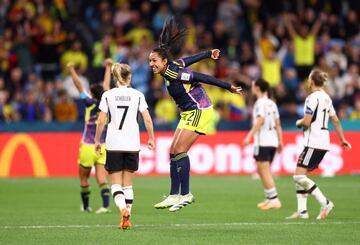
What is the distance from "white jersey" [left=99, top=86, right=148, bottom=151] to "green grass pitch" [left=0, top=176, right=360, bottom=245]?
4.03 feet

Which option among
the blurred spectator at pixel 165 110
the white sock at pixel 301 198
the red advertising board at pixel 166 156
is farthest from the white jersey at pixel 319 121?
the blurred spectator at pixel 165 110

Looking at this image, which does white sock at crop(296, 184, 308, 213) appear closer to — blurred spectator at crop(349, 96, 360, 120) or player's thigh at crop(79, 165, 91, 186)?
player's thigh at crop(79, 165, 91, 186)

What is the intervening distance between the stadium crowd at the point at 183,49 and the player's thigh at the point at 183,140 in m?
13.5

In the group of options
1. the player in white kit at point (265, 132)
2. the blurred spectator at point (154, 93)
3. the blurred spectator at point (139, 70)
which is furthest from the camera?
the blurred spectator at point (139, 70)

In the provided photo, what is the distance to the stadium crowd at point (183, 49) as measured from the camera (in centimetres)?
2831

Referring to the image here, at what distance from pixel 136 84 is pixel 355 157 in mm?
7257

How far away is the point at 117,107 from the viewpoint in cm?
1333

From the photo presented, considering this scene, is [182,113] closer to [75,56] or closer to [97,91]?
[97,91]

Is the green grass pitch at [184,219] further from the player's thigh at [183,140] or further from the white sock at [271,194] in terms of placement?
the player's thigh at [183,140]

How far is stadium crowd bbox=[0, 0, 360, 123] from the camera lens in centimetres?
2831

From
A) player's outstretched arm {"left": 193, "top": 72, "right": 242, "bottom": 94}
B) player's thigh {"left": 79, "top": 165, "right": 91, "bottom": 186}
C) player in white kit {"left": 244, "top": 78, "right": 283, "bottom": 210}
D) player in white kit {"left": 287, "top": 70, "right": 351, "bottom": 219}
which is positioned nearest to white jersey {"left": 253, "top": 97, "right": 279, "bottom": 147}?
player in white kit {"left": 244, "top": 78, "right": 283, "bottom": 210}

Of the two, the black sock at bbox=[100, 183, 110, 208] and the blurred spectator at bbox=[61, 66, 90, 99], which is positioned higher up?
the blurred spectator at bbox=[61, 66, 90, 99]

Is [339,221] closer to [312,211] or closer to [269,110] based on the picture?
[312,211]

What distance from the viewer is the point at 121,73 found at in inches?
527
